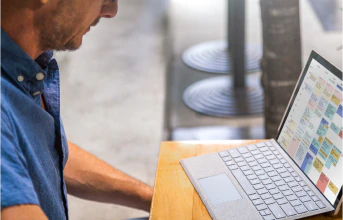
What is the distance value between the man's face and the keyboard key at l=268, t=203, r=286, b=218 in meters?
0.52

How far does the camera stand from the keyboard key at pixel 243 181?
1275 millimetres

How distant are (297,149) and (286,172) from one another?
7cm

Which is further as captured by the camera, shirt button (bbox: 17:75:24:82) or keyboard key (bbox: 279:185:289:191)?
keyboard key (bbox: 279:185:289:191)

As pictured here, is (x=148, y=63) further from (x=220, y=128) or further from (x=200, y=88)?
(x=220, y=128)

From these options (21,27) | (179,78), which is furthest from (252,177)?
(179,78)

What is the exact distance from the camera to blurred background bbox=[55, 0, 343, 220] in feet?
7.92

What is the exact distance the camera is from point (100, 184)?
1.46m

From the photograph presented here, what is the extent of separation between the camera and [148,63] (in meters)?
4.38

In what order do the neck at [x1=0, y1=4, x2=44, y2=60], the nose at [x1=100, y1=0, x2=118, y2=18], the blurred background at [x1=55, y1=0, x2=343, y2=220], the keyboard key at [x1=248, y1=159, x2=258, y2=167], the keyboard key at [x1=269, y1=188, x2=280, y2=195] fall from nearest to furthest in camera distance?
1. the neck at [x1=0, y1=4, x2=44, y2=60]
2. the nose at [x1=100, y1=0, x2=118, y2=18]
3. the keyboard key at [x1=269, y1=188, x2=280, y2=195]
4. the keyboard key at [x1=248, y1=159, x2=258, y2=167]
5. the blurred background at [x1=55, y1=0, x2=343, y2=220]

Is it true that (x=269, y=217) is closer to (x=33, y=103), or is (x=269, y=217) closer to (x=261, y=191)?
(x=261, y=191)

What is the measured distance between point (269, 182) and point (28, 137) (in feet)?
1.78

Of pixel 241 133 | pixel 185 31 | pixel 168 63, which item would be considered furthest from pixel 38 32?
pixel 185 31

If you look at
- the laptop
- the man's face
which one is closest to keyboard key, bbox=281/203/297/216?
the laptop

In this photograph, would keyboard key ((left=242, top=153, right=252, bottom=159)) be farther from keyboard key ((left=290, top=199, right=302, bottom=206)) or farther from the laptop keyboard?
keyboard key ((left=290, top=199, right=302, bottom=206))
